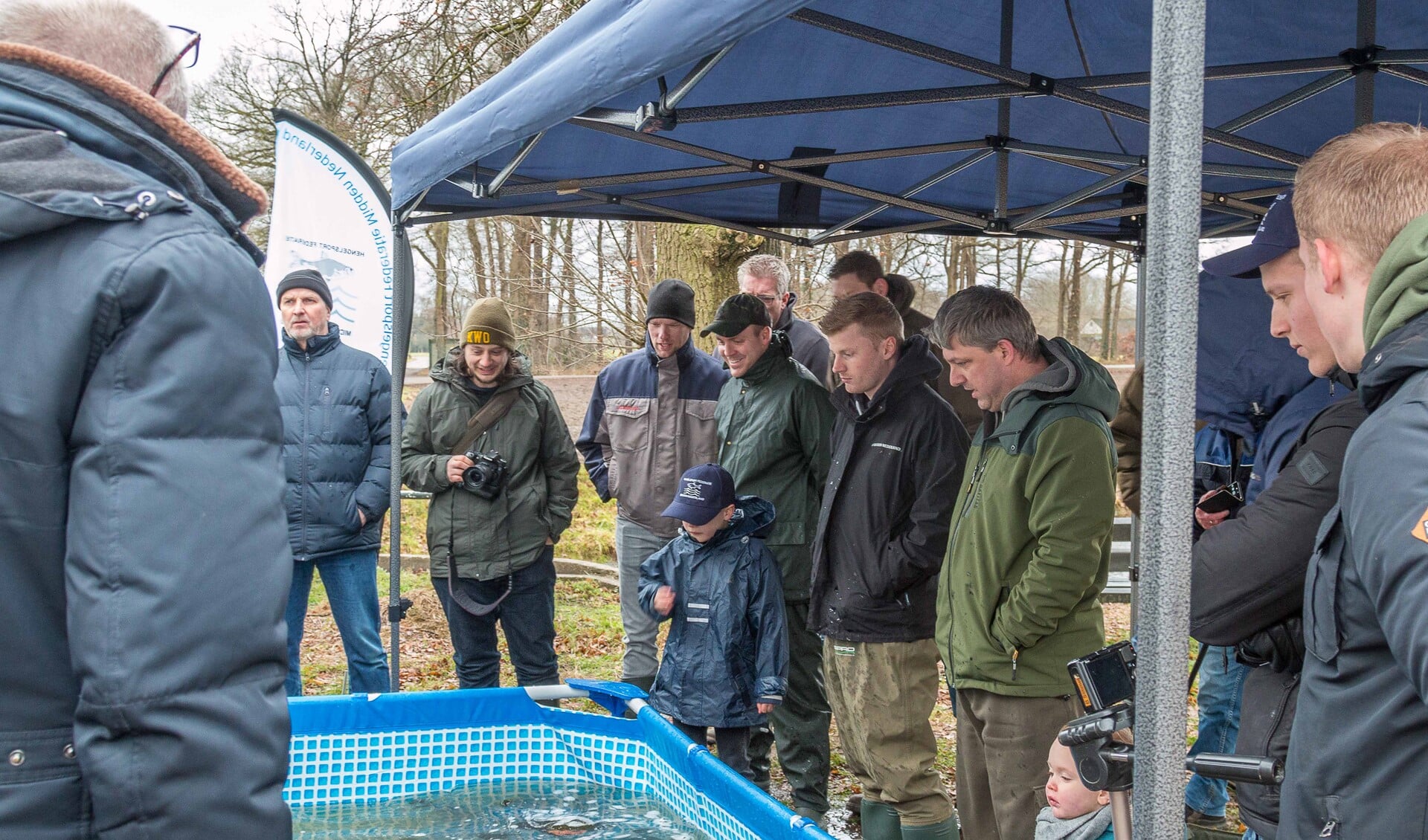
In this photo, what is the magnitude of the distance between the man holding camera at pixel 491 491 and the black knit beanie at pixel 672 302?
65 centimetres

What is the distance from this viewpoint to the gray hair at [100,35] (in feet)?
4.87

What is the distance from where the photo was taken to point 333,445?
510cm

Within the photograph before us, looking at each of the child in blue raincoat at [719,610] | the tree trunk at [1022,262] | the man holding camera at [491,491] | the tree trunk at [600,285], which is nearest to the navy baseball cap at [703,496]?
the child in blue raincoat at [719,610]

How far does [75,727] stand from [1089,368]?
2569 mm

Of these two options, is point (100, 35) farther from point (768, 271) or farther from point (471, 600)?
point (768, 271)

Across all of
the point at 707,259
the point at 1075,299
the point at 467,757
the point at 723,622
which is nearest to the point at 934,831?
the point at 723,622

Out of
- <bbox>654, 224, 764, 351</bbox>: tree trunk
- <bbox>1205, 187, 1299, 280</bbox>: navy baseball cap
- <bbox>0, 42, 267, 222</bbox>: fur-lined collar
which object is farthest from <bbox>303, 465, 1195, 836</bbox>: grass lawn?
<bbox>0, 42, 267, 222</bbox>: fur-lined collar

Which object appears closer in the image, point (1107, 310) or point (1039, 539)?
point (1039, 539)

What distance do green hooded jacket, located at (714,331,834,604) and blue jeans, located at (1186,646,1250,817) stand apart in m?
1.52

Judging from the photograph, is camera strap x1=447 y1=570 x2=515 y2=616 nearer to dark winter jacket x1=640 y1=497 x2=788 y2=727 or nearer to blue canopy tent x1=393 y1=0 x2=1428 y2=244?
dark winter jacket x1=640 y1=497 x2=788 y2=727

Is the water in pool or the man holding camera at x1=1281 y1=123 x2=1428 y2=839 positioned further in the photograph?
the water in pool

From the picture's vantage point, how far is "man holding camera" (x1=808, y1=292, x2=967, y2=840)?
3.70 metres

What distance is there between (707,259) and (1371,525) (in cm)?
730

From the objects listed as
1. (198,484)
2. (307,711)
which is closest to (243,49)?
(307,711)
